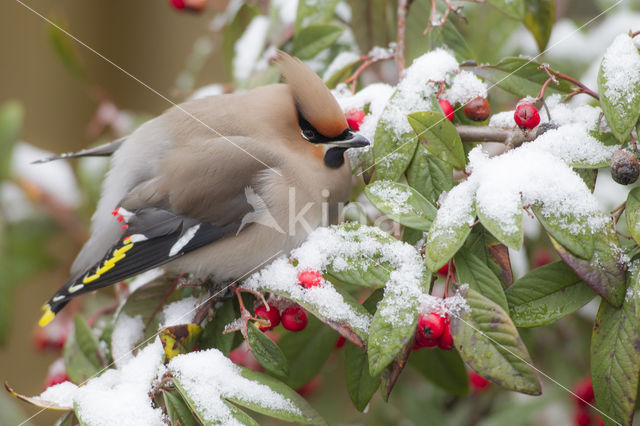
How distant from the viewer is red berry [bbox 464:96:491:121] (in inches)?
62.1

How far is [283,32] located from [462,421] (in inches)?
63.1

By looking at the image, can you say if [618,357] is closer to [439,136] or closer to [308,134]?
[439,136]

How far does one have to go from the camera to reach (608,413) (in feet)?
4.17

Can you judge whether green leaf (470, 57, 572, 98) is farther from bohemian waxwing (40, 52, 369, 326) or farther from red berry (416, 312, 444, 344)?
red berry (416, 312, 444, 344)

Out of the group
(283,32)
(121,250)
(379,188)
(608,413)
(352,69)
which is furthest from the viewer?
(283,32)

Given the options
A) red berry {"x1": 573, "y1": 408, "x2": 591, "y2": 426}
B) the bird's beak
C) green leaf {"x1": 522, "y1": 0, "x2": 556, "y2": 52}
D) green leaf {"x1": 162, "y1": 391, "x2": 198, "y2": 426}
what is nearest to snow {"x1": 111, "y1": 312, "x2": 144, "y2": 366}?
green leaf {"x1": 162, "y1": 391, "x2": 198, "y2": 426}

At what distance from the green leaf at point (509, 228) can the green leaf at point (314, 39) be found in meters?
0.97

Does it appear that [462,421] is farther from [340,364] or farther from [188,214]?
[188,214]

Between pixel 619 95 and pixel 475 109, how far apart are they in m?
0.35

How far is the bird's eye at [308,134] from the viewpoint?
6.43 feet

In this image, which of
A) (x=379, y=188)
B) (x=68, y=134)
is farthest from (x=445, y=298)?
(x=68, y=134)

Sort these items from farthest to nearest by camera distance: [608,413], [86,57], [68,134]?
1. [86,57]
2. [68,134]
3. [608,413]

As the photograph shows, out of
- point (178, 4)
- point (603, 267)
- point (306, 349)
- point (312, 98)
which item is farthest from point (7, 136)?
point (603, 267)

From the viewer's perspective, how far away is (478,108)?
1579mm
